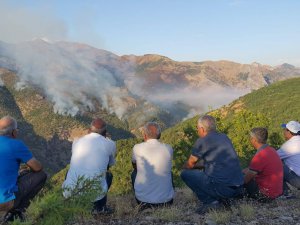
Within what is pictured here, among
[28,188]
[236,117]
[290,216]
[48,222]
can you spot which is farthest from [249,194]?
[236,117]

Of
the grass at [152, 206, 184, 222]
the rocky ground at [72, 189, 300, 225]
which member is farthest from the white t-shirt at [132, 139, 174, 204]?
the grass at [152, 206, 184, 222]

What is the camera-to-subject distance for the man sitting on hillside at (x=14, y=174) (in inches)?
207

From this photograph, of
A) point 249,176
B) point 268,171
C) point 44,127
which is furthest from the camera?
point 44,127

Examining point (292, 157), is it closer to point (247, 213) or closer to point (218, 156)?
point (218, 156)

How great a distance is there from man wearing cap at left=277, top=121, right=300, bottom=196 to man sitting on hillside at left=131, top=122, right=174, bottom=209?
2.90m

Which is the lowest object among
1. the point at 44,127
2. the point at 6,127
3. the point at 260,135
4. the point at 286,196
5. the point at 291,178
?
the point at 44,127

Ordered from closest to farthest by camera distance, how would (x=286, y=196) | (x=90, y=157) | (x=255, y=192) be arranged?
1. (x=90, y=157)
2. (x=255, y=192)
3. (x=286, y=196)

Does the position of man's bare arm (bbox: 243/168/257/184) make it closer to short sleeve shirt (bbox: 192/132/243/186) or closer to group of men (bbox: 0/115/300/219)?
group of men (bbox: 0/115/300/219)

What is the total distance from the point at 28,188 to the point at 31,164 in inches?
16.3

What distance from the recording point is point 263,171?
24.1ft

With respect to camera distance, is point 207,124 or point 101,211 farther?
point 207,124

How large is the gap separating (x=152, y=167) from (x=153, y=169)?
0.04 metres

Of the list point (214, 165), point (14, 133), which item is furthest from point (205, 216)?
point (14, 133)

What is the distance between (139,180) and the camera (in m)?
7.09
